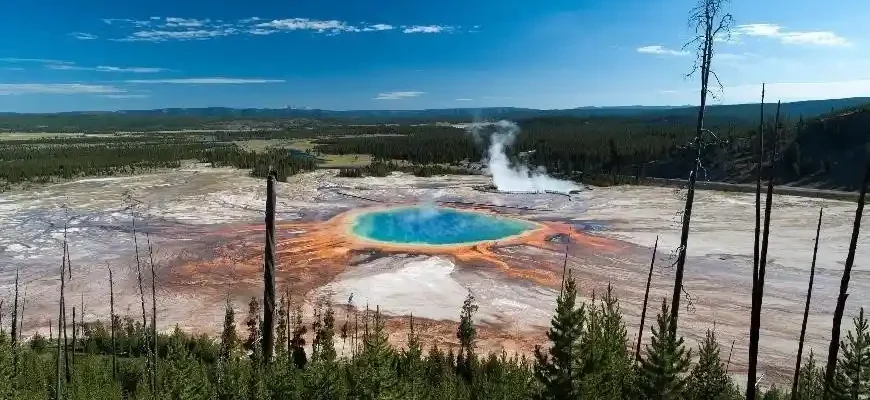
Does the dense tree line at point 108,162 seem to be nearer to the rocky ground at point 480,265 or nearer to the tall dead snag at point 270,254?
the rocky ground at point 480,265

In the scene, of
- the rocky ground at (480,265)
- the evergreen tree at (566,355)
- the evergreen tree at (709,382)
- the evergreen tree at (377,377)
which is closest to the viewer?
the evergreen tree at (566,355)

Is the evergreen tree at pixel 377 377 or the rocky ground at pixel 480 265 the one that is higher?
the evergreen tree at pixel 377 377

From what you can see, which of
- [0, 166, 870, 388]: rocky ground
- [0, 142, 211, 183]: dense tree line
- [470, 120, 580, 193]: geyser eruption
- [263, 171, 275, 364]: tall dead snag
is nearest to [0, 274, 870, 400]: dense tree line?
[263, 171, 275, 364]: tall dead snag

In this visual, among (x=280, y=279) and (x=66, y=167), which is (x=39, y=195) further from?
(x=280, y=279)

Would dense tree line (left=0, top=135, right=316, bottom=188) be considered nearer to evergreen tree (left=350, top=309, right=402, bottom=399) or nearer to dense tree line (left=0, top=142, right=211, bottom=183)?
dense tree line (left=0, top=142, right=211, bottom=183)

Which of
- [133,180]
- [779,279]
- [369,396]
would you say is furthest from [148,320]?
[133,180]

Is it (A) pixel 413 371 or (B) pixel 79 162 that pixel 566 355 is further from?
(B) pixel 79 162

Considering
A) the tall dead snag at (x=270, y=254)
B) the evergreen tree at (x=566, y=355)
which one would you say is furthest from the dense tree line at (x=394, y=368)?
the tall dead snag at (x=270, y=254)
